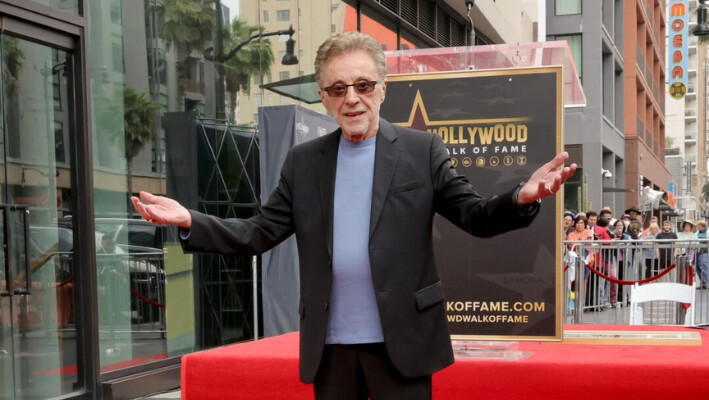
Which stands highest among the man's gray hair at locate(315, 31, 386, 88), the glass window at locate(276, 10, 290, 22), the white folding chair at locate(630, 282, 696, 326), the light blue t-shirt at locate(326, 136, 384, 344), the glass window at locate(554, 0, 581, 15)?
the glass window at locate(554, 0, 581, 15)

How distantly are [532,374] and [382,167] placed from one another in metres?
2.16

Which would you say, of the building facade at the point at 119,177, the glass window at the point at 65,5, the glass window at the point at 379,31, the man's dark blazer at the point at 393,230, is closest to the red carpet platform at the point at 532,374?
the man's dark blazer at the point at 393,230

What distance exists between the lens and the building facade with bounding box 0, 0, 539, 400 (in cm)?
727

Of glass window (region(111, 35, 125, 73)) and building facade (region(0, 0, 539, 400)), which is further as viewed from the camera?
glass window (region(111, 35, 125, 73))

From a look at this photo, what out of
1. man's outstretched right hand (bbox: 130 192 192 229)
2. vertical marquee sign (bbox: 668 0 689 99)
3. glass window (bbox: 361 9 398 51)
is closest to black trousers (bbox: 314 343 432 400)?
man's outstretched right hand (bbox: 130 192 192 229)

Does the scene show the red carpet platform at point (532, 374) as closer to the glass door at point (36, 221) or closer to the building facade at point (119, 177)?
the glass door at point (36, 221)

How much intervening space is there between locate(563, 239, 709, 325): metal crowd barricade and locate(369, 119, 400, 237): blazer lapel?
27.8 ft

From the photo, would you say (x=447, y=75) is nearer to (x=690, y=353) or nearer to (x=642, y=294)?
(x=690, y=353)

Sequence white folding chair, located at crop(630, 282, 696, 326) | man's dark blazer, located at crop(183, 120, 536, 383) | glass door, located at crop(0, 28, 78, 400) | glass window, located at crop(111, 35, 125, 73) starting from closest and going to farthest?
man's dark blazer, located at crop(183, 120, 536, 383), glass door, located at crop(0, 28, 78, 400), white folding chair, located at crop(630, 282, 696, 326), glass window, located at crop(111, 35, 125, 73)

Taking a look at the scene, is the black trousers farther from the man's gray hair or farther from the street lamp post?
the street lamp post

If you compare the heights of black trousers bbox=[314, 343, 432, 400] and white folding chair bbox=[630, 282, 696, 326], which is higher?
black trousers bbox=[314, 343, 432, 400]

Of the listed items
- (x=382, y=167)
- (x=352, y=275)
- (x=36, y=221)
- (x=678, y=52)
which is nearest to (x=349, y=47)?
(x=382, y=167)

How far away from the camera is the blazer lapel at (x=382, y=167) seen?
299cm

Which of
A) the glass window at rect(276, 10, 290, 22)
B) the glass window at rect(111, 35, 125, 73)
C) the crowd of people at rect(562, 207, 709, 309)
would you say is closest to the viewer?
the glass window at rect(111, 35, 125, 73)
